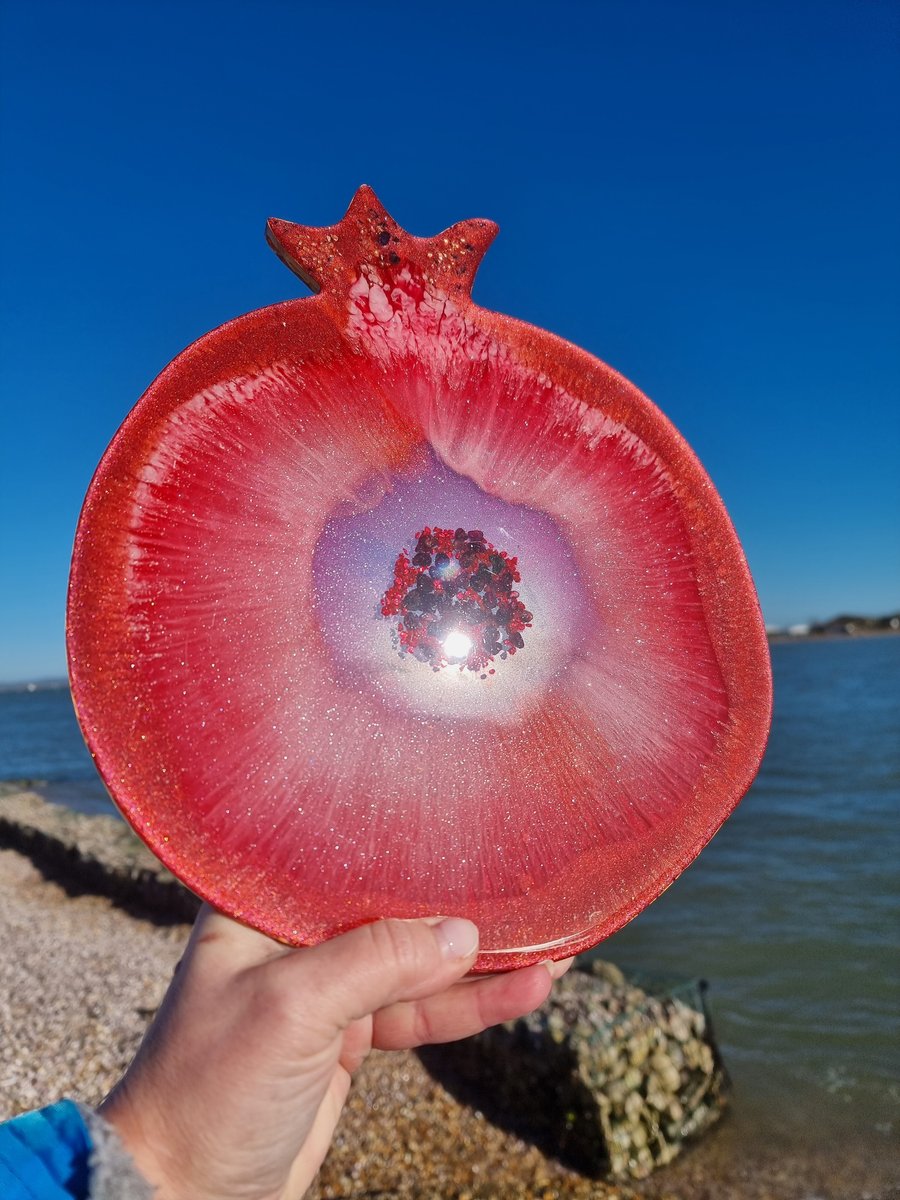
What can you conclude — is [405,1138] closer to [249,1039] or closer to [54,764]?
[249,1039]

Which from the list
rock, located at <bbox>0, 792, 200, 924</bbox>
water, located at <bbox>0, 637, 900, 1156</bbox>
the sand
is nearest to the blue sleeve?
the sand

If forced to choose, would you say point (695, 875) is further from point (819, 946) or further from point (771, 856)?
point (819, 946)

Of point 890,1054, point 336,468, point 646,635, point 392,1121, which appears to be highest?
point 336,468

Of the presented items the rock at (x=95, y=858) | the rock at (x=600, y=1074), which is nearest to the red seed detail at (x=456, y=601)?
the rock at (x=600, y=1074)

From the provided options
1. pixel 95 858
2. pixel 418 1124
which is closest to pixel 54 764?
pixel 95 858

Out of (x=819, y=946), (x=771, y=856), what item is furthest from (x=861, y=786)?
(x=819, y=946)
